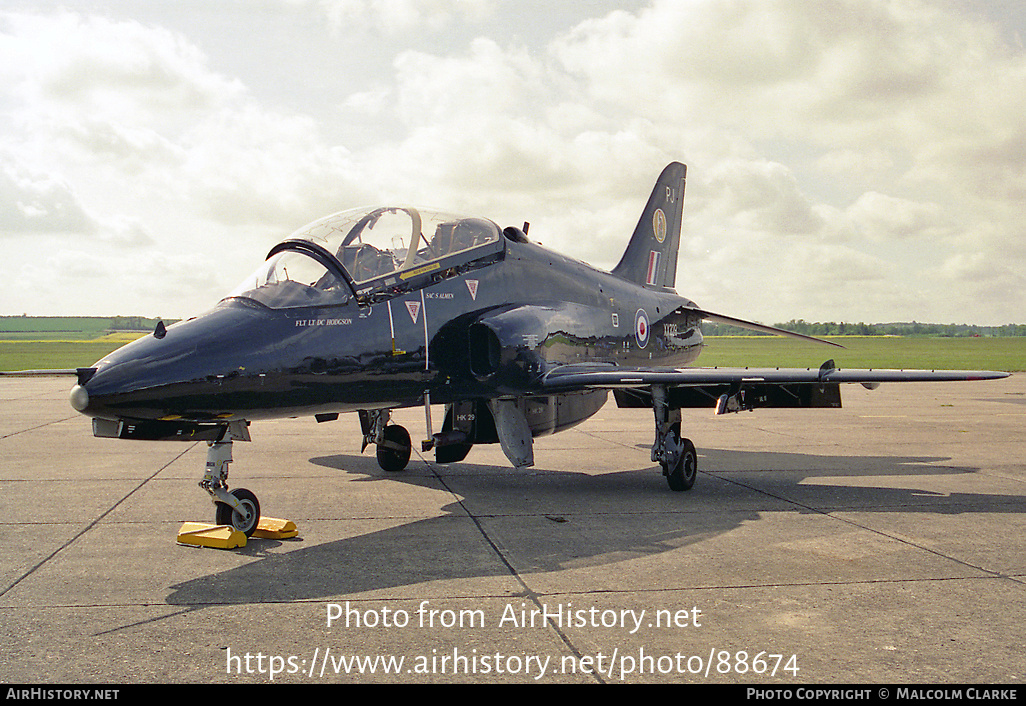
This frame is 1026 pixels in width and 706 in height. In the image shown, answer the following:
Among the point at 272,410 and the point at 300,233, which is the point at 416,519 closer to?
the point at 272,410

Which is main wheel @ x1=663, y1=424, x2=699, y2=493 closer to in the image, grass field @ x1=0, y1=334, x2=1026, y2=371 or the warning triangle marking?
the warning triangle marking

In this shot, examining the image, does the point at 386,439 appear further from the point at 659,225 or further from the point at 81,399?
the point at 659,225

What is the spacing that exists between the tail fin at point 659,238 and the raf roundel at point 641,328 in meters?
1.83

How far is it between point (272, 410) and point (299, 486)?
3270mm

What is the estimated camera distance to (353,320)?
773 centimetres

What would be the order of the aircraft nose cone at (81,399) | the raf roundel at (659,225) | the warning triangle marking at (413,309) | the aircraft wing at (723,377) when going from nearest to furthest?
the aircraft nose cone at (81,399) < the warning triangle marking at (413,309) < the aircraft wing at (723,377) < the raf roundel at (659,225)

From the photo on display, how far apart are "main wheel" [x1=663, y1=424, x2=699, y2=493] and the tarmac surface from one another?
17 centimetres

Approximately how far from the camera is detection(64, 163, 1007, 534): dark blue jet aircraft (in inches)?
258

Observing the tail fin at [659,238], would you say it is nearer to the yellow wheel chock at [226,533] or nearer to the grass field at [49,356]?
the yellow wheel chock at [226,533]

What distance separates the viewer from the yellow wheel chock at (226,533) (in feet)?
22.6

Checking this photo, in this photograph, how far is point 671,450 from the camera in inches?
389

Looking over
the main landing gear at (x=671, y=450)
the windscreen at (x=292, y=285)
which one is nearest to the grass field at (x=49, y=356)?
the windscreen at (x=292, y=285)

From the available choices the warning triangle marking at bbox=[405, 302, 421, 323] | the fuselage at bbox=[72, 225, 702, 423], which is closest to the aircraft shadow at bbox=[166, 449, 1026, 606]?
the fuselage at bbox=[72, 225, 702, 423]
